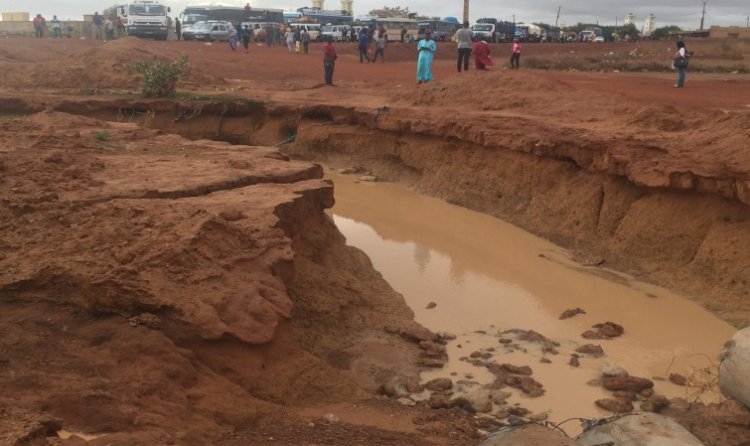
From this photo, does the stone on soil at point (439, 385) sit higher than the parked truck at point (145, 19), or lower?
lower

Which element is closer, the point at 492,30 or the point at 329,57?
the point at 329,57

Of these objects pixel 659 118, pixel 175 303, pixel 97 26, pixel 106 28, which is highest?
pixel 97 26

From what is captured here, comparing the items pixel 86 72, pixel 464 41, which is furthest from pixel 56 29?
pixel 464 41

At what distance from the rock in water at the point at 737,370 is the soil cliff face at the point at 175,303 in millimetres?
2554

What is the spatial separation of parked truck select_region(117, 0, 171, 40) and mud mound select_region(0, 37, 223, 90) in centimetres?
1307

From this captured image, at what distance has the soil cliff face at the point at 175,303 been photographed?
450cm

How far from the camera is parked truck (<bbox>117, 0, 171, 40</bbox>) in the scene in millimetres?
33750

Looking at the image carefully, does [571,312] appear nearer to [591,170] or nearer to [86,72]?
[591,170]

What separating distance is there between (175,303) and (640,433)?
318 centimetres

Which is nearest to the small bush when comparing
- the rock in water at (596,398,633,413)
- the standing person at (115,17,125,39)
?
the rock in water at (596,398,633,413)

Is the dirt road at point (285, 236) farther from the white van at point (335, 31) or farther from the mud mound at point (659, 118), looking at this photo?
the white van at point (335, 31)

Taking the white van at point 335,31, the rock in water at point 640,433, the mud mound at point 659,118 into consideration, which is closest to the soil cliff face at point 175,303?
the rock in water at point 640,433

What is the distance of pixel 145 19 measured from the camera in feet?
111

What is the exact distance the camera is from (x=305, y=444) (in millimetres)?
4457
